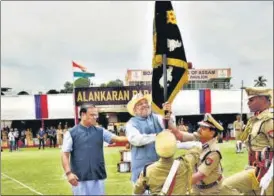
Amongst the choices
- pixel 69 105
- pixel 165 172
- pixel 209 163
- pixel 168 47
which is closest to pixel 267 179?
pixel 209 163

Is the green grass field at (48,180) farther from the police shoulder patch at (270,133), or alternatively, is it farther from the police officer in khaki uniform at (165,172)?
the police officer in khaki uniform at (165,172)

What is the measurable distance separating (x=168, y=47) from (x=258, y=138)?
1.48m

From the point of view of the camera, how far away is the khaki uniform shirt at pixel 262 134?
625cm

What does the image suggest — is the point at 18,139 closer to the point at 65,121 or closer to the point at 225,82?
the point at 65,121

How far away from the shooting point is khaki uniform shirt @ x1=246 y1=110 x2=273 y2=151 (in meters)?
6.25

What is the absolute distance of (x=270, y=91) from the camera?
21.1 feet

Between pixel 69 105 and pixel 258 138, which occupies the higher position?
pixel 69 105

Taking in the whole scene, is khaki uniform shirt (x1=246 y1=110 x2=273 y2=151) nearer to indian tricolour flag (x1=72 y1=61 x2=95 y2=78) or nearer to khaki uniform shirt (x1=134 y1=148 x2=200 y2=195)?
khaki uniform shirt (x1=134 y1=148 x2=200 y2=195)

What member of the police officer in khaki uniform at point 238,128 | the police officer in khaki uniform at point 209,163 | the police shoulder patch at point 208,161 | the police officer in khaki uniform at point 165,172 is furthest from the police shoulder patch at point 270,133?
the police officer in khaki uniform at point 165,172

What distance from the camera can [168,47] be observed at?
598 cm

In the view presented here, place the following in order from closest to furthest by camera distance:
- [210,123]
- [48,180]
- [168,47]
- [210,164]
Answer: [168,47] < [210,164] < [210,123] < [48,180]

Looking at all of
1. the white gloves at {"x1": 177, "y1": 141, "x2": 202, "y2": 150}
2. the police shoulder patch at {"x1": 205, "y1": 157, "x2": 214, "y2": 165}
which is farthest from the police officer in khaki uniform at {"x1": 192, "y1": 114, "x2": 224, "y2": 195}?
the white gloves at {"x1": 177, "y1": 141, "x2": 202, "y2": 150}

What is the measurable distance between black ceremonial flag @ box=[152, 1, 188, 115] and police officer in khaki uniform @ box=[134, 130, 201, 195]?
957 millimetres

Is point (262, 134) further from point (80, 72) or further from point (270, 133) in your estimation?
point (80, 72)
